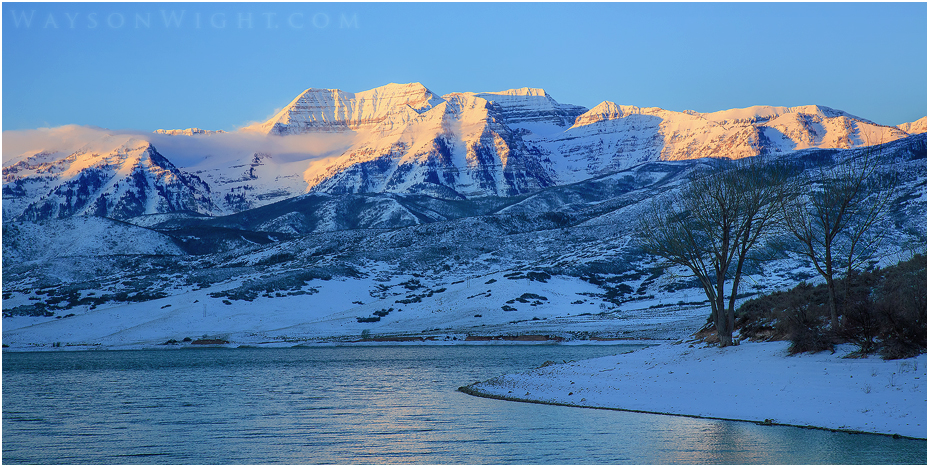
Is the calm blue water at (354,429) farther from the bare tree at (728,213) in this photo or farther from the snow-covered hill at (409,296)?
the snow-covered hill at (409,296)

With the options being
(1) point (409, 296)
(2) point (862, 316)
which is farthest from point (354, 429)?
(1) point (409, 296)

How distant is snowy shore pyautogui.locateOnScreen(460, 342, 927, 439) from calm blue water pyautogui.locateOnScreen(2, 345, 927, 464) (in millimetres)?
1070

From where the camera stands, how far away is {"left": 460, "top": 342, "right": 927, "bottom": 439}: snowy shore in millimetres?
21922

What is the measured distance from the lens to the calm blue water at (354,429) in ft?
65.0

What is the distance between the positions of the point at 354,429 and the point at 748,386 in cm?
1266

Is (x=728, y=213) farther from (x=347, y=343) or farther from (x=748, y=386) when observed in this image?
(x=347, y=343)

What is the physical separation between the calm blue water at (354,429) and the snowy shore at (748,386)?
107 cm

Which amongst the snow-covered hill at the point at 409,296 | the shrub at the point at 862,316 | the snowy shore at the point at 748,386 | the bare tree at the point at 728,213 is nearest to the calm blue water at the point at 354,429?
the snowy shore at the point at 748,386

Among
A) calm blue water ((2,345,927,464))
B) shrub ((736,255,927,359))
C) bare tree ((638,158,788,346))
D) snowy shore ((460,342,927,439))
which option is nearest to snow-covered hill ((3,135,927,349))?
shrub ((736,255,927,359))

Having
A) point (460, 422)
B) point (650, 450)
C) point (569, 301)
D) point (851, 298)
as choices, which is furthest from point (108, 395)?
point (569, 301)

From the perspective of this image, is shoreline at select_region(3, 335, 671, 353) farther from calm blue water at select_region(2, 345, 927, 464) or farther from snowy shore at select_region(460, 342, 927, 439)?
snowy shore at select_region(460, 342, 927, 439)

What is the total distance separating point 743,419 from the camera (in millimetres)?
23844

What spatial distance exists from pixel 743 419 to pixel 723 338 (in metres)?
8.04

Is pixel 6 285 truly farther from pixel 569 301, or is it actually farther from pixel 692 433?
pixel 692 433
